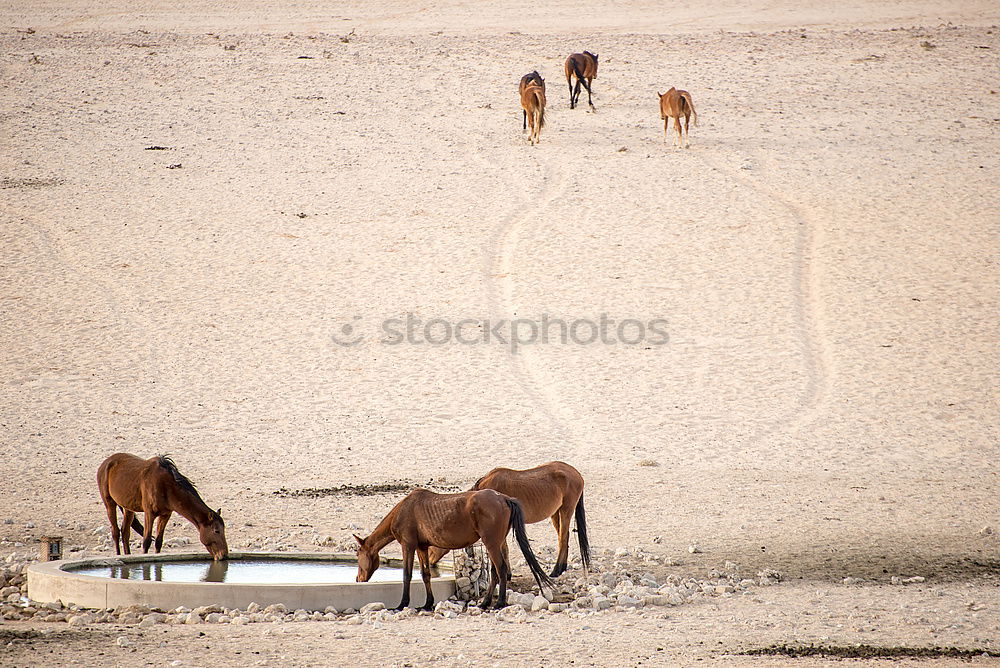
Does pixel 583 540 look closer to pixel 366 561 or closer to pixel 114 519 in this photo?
pixel 366 561

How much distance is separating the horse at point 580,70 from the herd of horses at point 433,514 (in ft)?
63.2

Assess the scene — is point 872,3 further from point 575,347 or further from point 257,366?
point 257,366

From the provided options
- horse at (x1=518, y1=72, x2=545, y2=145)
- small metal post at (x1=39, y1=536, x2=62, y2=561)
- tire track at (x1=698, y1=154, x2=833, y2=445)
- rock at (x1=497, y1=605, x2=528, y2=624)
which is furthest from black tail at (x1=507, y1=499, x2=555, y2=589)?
horse at (x1=518, y1=72, x2=545, y2=145)

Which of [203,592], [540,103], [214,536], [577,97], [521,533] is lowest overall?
[203,592]

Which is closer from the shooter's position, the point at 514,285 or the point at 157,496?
the point at 157,496

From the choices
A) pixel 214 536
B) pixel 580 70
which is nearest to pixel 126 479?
pixel 214 536

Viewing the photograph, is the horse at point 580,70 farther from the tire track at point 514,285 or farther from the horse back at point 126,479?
the horse back at point 126,479

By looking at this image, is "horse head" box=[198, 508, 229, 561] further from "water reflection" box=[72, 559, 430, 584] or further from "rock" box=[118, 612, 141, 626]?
"rock" box=[118, 612, 141, 626]

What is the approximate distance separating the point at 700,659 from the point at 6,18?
123ft

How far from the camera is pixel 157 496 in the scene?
8.09 m

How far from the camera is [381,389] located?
14.7 metres

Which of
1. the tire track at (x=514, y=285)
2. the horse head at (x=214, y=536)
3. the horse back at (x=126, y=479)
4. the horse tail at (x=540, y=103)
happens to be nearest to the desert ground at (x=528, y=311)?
the tire track at (x=514, y=285)

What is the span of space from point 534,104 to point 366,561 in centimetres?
1727

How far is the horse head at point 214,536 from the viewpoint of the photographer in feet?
26.1
